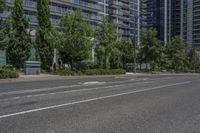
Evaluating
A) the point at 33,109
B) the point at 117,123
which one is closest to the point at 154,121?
the point at 117,123

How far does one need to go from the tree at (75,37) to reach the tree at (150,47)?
82.4ft

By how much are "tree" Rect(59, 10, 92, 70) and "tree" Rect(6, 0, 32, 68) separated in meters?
4.25

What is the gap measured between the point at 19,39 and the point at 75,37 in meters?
7.19

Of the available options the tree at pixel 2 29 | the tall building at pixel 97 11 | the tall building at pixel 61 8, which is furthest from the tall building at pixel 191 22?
the tree at pixel 2 29

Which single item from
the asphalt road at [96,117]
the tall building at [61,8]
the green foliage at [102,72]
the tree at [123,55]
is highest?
the tall building at [61,8]

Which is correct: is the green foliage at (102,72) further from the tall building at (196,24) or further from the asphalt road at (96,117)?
the tall building at (196,24)

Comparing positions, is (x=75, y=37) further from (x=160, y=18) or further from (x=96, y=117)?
(x=160, y=18)

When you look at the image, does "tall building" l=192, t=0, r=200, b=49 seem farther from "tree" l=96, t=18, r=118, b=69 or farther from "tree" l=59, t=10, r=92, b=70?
"tree" l=59, t=10, r=92, b=70

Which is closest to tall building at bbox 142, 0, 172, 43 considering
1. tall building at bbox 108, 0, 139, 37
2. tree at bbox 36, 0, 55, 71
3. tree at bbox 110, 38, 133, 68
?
tall building at bbox 108, 0, 139, 37

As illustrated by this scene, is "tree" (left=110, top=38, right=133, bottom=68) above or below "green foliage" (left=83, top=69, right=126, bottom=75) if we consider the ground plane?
above

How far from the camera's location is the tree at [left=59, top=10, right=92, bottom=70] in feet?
159

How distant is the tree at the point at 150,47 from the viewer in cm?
7362

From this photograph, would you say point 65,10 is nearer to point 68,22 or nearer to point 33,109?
point 68,22

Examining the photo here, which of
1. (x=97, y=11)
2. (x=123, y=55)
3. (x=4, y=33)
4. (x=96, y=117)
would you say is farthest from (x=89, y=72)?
(x=97, y=11)
